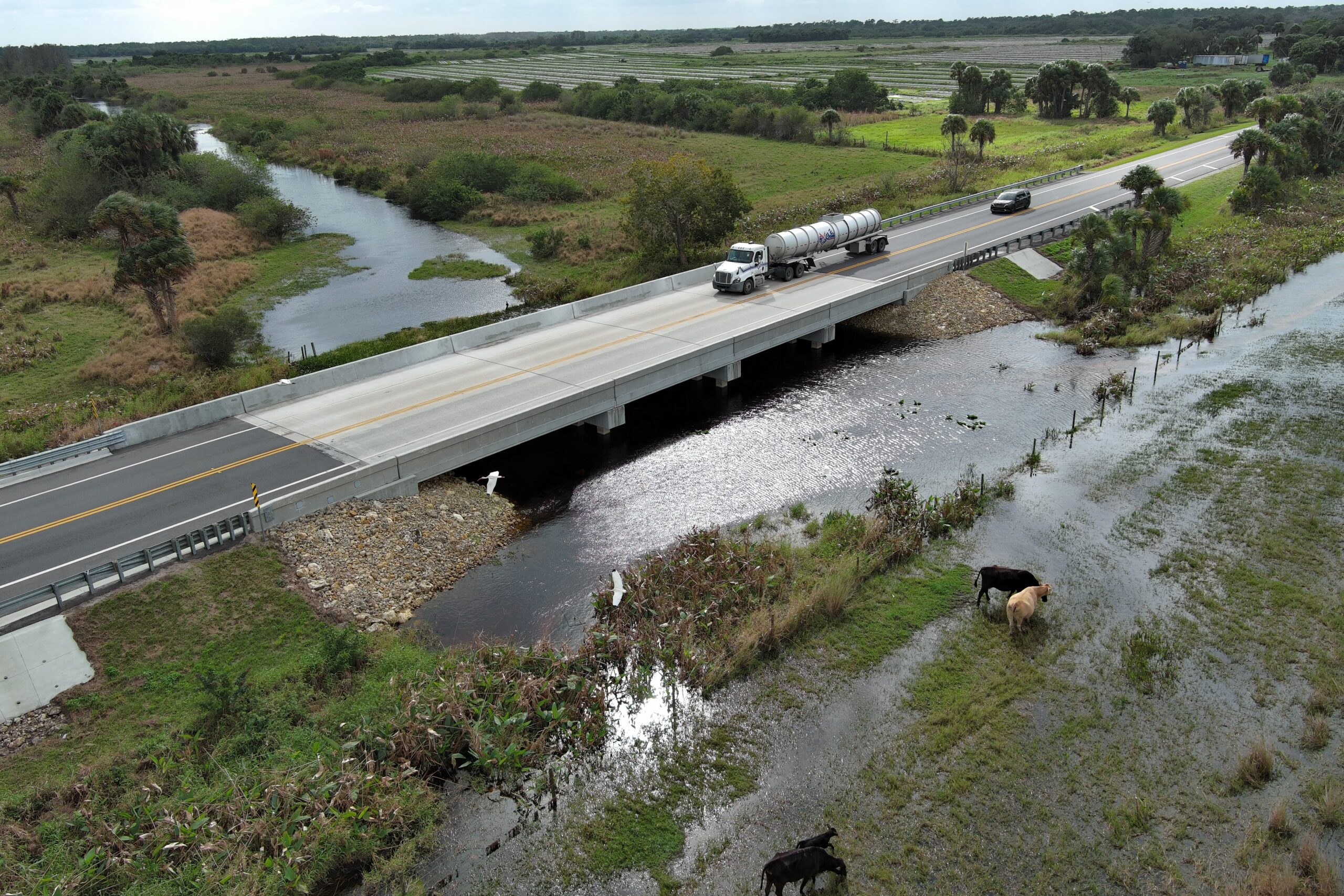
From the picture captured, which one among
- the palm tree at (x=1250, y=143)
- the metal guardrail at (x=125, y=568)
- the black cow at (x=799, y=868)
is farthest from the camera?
the palm tree at (x=1250, y=143)

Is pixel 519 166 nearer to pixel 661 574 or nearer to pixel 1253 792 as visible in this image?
pixel 661 574

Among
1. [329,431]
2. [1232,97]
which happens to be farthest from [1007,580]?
[1232,97]

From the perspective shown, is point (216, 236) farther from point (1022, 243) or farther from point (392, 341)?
point (1022, 243)

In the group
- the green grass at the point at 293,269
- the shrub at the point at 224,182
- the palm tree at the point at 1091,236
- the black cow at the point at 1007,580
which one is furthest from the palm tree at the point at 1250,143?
the shrub at the point at 224,182

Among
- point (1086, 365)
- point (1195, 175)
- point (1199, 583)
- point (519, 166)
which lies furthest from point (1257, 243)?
point (519, 166)

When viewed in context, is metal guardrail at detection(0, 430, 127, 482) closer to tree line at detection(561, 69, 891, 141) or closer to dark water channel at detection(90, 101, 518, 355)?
dark water channel at detection(90, 101, 518, 355)

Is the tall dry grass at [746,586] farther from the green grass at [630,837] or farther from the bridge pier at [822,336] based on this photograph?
the bridge pier at [822,336]

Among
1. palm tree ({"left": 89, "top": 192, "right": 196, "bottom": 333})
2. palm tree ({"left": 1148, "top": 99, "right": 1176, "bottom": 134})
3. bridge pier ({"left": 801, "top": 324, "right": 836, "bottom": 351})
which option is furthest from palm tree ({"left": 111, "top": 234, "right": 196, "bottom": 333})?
palm tree ({"left": 1148, "top": 99, "right": 1176, "bottom": 134})

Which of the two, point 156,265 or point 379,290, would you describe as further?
point 379,290
